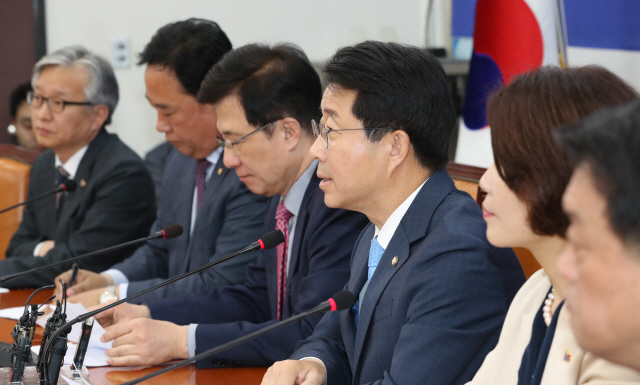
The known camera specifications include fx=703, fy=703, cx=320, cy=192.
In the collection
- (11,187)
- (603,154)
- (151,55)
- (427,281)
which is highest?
(603,154)

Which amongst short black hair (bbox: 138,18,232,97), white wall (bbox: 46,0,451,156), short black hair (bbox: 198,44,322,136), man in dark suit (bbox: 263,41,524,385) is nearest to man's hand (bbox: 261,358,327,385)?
→ man in dark suit (bbox: 263,41,524,385)

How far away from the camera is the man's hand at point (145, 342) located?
5.41 ft

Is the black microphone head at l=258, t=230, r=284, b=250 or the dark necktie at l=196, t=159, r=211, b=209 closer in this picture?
the black microphone head at l=258, t=230, r=284, b=250

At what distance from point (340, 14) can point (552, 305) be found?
11.7ft

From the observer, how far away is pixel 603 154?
670 mm

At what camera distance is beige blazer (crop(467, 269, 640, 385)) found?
991mm

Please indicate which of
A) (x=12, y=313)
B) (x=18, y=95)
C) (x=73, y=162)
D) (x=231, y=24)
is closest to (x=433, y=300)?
(x=12, y=313)

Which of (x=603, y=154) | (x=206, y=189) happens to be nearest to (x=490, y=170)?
(x=603, y=154)

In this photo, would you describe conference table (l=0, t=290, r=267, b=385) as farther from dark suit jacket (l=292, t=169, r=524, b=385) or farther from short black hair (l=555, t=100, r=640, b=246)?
short black hair (l=555, t=100, r=640, b=246)

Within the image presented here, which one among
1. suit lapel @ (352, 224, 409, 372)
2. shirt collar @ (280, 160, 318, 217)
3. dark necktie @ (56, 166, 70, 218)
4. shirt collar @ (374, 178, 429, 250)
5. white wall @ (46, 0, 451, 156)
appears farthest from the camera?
white wall @ (46, 0, 451, 156)

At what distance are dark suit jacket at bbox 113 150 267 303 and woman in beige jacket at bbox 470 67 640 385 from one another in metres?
1.19

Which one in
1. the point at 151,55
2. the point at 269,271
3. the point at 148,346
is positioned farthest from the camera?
the point at 151,55

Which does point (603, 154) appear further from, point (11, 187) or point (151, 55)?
point (11, 187)

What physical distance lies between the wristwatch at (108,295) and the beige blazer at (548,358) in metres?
1.32
